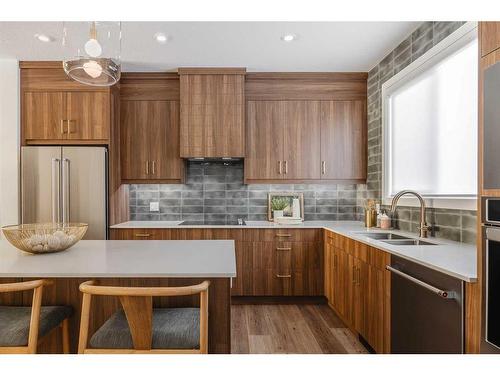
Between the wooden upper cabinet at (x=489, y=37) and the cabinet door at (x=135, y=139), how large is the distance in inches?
124

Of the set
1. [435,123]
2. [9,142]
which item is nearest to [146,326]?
[435,123]

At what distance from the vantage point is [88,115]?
3453 millimetres

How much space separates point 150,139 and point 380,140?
248cm

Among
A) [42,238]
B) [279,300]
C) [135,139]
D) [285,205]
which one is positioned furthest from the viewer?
[285,205]

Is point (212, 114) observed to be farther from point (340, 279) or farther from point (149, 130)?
point (340, 279)

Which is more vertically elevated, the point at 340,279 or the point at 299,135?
the point at 299,135

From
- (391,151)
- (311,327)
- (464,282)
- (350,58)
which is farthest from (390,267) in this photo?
(350,58)

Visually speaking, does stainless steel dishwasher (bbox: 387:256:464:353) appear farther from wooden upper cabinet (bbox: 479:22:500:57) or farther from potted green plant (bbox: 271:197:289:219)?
potted green plant (bbox: 271:197:289:219)

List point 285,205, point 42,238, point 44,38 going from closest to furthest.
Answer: point 42,238 → point 44,38 → point 285,205

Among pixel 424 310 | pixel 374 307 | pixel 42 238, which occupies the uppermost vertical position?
pixel 42 238

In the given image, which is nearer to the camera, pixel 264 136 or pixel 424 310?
pixel 424 310

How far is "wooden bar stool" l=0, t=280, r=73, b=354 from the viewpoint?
50.3 inches

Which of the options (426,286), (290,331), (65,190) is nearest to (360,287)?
(290,331)

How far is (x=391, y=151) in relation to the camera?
3.26 metres
